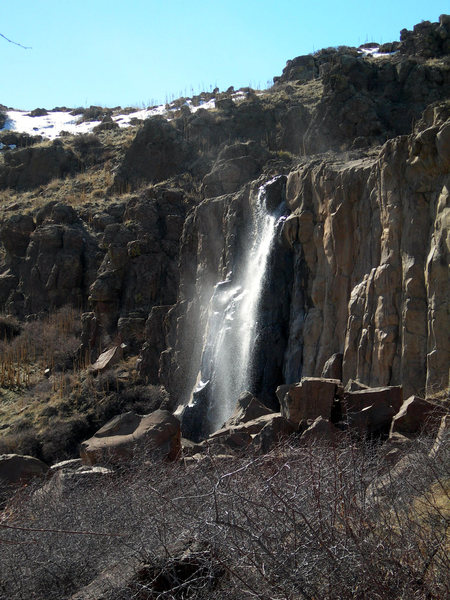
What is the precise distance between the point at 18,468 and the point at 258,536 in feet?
32.0

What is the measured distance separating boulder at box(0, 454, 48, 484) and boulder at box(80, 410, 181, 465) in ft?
3.13

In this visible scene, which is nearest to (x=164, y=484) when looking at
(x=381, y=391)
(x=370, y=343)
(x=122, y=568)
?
(x=122, y=568)

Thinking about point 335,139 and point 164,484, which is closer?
point 164,484

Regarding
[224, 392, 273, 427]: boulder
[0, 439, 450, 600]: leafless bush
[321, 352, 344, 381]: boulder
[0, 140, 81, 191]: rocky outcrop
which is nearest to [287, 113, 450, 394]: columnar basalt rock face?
[321, 352, 344, 381]: boulder

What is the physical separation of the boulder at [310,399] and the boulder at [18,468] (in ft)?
16.7

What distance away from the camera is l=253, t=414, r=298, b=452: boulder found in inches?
506

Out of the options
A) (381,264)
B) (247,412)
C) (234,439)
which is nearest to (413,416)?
(234,439)

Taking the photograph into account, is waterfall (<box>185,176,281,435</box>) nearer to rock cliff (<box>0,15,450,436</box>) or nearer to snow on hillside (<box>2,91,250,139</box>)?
rock cliff (<box>0,15,450,436</box>)

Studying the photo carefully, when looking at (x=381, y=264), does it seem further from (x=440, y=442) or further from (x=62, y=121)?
(x=62, y=121)

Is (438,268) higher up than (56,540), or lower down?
higher up

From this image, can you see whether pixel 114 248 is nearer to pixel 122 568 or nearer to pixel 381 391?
pixel 381 391

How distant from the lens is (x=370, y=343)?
1803cm

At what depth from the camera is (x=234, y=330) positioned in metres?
25.0

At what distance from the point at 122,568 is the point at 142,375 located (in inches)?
931
